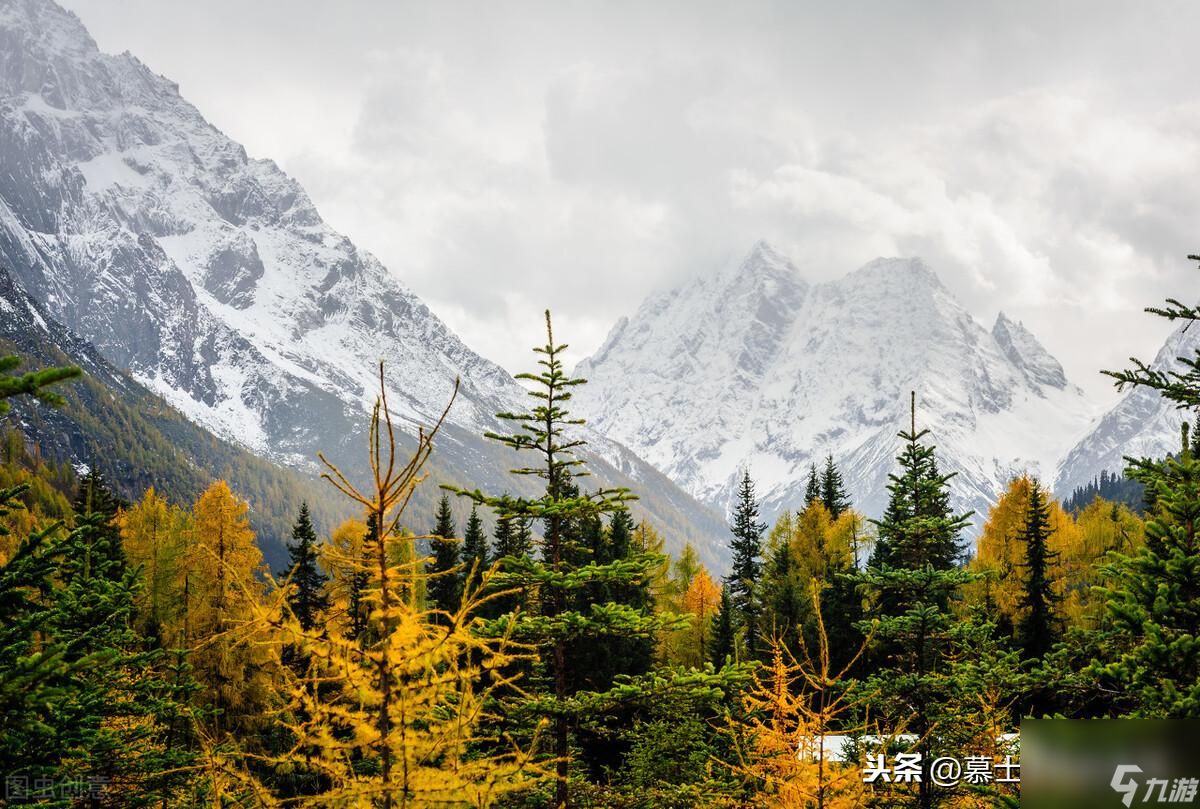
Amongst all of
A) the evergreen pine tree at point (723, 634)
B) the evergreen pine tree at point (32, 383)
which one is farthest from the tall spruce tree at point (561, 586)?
the evergreen pine tree at point (723, 634)

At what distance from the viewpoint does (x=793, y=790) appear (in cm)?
1075

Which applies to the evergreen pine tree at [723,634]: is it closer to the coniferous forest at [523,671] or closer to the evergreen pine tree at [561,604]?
the coniferous forest at [523,671]

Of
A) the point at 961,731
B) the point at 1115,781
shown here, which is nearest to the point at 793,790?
the point at 1115,781

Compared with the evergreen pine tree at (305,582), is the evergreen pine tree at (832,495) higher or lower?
higher

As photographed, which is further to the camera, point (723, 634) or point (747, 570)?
point (747, 570)

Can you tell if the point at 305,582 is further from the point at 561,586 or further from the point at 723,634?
the point at 561,586

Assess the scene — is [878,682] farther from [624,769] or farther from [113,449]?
[113,449]

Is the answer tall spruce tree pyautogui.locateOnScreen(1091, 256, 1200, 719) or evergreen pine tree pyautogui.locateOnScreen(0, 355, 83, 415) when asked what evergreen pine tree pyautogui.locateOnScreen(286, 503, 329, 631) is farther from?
tall spruce tree pyautogui.locateOnScreen(1091, 256, 1200, 719)

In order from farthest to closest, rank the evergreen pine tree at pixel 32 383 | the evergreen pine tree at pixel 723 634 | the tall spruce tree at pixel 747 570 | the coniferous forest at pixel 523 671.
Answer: the tall spruce tree at pixel 747 570
the evergreen pine tree at pixel 723 634
the coniferous forest at pixel 523 671
the evergreen pine tree at pixel 32 383

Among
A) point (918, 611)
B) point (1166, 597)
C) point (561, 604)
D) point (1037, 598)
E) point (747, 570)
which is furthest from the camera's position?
point (747, 570)

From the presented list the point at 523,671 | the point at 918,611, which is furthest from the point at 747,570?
the point at 523,671

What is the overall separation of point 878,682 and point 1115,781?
249 inches

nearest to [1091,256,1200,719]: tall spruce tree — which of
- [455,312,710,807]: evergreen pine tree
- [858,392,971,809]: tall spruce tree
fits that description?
[858,392,971,809]: tall spruce tree

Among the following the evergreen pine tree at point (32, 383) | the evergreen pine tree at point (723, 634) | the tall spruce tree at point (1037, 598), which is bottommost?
the evergreen pine tree at point (723, 634)
